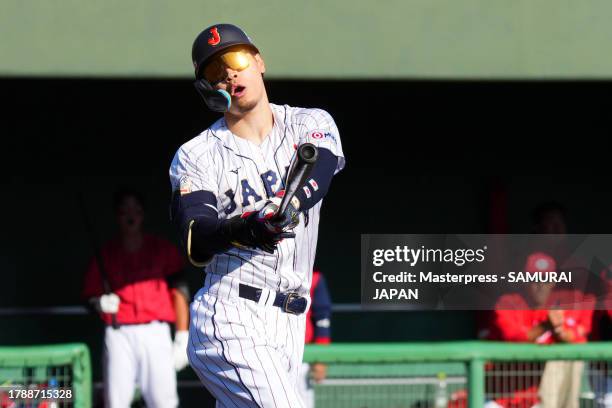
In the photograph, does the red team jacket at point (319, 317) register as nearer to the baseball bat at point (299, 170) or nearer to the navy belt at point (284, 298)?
the navy belt at point (284, 298)

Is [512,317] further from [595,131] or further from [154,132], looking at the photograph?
[154,132]

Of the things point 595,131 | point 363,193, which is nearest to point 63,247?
point 363,193

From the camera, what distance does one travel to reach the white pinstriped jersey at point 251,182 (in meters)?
3.04

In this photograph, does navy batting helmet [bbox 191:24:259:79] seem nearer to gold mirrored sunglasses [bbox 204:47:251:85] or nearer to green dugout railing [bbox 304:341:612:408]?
gold mirrored sunglasses [bbox 204:47:251:85]

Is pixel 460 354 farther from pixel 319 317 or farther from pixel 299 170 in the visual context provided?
pixel 299 170

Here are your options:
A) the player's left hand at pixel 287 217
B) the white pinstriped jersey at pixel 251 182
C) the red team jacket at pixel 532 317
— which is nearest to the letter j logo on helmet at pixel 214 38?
the white pinstriped jersey at pixel 251 182

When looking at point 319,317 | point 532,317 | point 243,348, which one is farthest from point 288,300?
point 319,317

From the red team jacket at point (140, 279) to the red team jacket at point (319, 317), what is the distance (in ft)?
2.40

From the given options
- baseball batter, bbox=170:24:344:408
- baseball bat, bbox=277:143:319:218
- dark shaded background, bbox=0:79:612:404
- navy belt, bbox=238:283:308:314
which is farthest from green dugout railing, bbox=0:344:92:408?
baseball bat, bbox=277:143:319:218

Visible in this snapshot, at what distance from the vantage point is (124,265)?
5840mm

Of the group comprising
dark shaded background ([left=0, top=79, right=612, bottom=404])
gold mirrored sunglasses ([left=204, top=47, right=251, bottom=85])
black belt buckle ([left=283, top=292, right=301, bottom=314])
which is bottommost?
black belt buckle ([left=283, top=292, right=301, bottom=314])

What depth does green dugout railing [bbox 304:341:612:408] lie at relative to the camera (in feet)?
15.0

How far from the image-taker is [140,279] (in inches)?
229

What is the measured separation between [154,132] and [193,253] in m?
4.18
